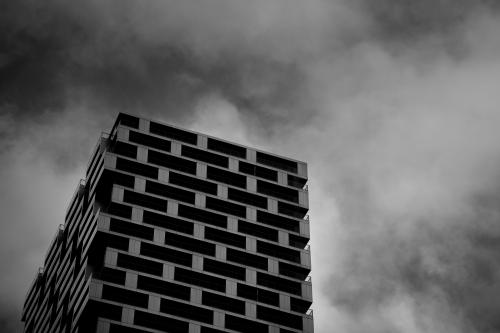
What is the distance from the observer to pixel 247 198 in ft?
579

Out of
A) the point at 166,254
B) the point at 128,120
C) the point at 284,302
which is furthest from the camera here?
the point at 128,120

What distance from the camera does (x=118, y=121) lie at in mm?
177000

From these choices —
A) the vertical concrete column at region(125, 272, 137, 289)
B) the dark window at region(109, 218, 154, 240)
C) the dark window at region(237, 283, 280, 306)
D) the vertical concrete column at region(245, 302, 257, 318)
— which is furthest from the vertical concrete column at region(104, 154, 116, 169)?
the vertical concrete column at region(245, 302, 257, 318)

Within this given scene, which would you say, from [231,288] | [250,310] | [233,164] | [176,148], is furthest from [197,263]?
[233,164]

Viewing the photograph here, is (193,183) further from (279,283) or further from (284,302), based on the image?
(284,302)

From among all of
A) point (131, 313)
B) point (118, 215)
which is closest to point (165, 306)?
point (131, 313)

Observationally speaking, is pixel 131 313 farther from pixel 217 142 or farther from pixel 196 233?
pixel 217 142

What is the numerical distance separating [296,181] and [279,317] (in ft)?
94.5

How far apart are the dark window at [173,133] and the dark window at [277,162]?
1179cm

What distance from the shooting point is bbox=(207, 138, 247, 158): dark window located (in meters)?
181

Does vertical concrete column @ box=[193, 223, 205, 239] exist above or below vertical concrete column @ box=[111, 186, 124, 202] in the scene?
below

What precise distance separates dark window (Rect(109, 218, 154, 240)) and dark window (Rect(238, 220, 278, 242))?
51.5ft

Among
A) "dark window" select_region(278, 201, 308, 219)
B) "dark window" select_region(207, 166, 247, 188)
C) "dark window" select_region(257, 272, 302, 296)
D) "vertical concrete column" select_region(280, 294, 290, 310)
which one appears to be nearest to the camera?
"vertical concrete column" select_region(280, 294, 290, 310)

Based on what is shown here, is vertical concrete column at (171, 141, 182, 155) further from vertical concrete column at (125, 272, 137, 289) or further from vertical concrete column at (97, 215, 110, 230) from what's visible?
vertical concrete column at (125, 272, 137, 289)
